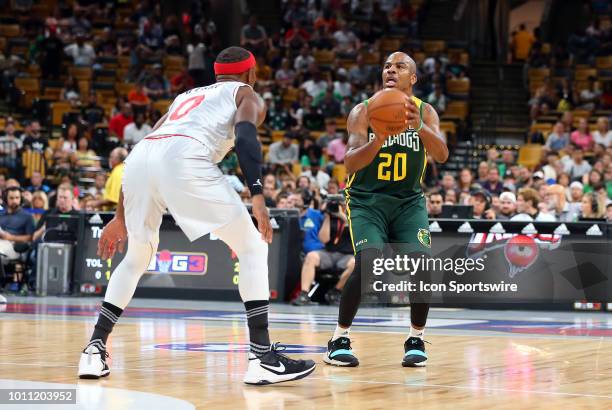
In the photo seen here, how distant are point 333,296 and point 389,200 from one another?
23.1 feet

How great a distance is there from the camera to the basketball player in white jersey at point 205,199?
22.6ft

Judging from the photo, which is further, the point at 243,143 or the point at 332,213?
the point at 332,213

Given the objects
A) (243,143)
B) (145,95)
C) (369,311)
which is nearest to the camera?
(243,143)

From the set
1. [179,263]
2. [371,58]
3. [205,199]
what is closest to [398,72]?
[205,199]

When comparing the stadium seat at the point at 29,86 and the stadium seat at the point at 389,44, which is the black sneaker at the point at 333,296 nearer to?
the stadium seat at the point at 29,86

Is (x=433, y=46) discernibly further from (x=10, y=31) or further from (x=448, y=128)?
(x=10, y=31)

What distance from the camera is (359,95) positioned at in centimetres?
2520

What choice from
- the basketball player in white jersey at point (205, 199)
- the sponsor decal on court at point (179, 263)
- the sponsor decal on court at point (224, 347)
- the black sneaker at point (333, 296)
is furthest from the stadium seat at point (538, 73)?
the basketball player in white jersey at point (205, 199)

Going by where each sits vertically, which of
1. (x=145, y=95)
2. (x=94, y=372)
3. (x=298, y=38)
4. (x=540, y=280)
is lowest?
(x=94, y=372)

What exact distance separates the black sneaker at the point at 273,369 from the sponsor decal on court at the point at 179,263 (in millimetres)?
8445

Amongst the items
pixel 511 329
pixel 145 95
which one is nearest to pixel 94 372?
pixel 511 329

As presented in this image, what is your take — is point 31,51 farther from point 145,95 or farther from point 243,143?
point 243,143

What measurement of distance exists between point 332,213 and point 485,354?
646 cm

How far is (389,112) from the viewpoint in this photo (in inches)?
296
